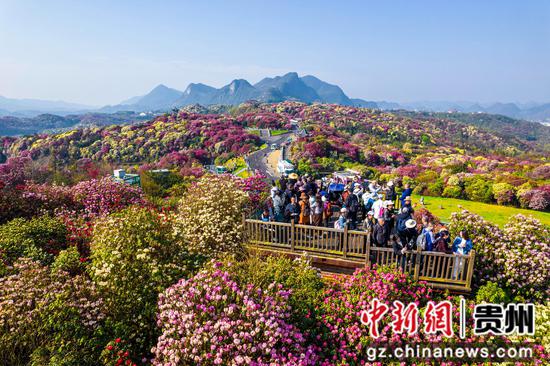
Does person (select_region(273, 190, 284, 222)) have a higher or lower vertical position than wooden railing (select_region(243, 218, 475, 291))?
higher

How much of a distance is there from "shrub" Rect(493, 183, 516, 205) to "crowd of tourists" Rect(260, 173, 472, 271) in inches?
431

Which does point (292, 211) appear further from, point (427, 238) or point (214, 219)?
point (427, 238)

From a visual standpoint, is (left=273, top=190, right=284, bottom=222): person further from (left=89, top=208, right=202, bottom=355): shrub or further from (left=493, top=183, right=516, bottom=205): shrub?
(left=493, top=183, right=516, bottom=205): shrub

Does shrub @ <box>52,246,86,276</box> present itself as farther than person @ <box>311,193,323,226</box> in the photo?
No

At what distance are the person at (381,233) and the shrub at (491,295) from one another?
2.54 metres

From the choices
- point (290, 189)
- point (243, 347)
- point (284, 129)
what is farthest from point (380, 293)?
point (284, 129)

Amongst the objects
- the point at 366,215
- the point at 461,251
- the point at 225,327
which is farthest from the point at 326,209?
the point at 225,327

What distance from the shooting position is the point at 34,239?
991 cm

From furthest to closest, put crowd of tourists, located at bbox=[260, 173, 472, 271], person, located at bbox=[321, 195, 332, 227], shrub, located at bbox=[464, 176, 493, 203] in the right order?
1. shrub, located at bbox=[464, 176, 493, 203]
2. person, located at bbox=[321, 195, 332, 227]
3. crowd of tourists, located at bbox=[260, 173, 472, 271]

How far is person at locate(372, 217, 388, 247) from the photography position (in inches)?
328

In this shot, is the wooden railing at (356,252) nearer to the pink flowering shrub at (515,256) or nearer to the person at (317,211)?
the person at (317,211)

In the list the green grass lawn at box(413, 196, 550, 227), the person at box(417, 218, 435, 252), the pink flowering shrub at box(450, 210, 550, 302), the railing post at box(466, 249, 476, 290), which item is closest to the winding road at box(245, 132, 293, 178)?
the green grass lawn at box(413, 196, 550, 227)

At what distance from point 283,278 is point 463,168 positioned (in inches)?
1021

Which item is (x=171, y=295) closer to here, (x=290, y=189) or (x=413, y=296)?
(x=413, y=296)
